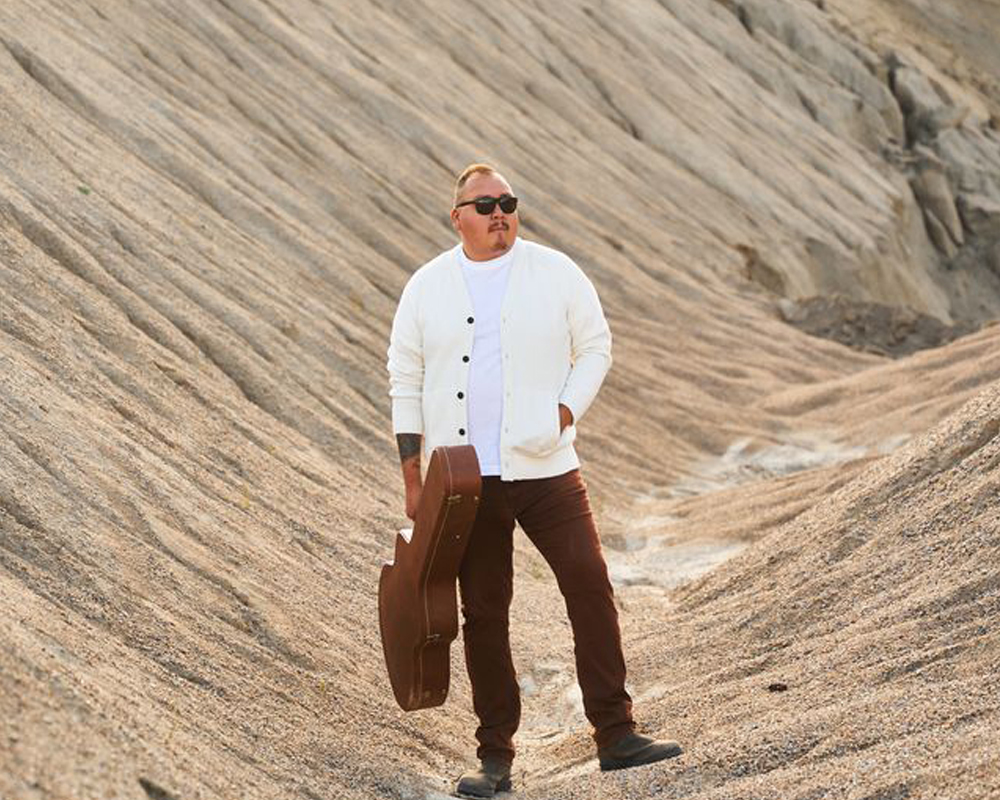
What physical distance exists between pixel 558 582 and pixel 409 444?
25.4 inches

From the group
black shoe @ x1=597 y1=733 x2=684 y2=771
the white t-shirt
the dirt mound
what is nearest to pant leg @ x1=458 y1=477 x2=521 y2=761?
the white t-shirt

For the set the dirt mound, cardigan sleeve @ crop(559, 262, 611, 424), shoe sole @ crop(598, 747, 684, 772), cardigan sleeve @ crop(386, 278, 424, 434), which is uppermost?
cardigan sleeve @ crop(559, 262, 611, 424)

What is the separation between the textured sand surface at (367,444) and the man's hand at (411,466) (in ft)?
2.85

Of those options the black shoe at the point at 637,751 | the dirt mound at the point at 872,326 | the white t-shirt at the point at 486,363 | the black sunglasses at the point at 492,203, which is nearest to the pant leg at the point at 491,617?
the white t-shirt at the point at 486,363

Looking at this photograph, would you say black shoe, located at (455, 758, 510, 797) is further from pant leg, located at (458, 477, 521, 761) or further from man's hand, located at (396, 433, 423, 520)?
man's hand, located at (396, 433, 423, 520)

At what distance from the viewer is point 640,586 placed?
Result: 9891mm

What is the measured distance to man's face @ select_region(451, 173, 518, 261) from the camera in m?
5.61

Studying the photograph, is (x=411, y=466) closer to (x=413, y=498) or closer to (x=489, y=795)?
(x=413, y=498)

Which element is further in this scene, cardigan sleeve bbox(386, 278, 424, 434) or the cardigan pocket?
cardigan sleeve bbox(386, 278, 424, 434)

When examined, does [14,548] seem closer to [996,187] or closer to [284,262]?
[284,262]

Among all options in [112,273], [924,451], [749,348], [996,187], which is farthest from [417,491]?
[996,187]

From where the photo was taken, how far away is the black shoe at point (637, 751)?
18.5ft

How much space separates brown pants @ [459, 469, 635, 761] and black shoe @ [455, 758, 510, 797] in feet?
0.63

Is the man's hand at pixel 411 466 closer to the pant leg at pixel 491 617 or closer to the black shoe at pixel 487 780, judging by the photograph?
the pant leg at pixel 491 617
